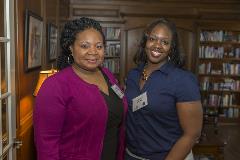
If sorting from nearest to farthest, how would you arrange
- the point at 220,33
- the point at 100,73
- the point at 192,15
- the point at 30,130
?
the point at 100,73 < the point at 30,130 < the point at 192,15 < the point at 220,33

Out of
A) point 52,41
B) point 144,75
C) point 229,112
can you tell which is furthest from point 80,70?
point 229,112

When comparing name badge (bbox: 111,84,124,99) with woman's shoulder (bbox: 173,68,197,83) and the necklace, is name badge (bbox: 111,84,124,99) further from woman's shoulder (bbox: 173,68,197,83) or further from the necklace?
woman's shoulder (bbox: 173,68,197,83)

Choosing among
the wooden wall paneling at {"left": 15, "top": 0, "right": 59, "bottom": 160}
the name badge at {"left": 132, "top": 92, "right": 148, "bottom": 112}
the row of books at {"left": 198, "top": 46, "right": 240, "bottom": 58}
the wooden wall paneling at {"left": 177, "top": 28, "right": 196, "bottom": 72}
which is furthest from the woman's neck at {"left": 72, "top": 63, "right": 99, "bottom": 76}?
the row of books at {"left": 198, "top": 46, "right": 240, "bottom": 58}

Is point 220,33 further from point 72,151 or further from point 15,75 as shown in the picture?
point 72,151

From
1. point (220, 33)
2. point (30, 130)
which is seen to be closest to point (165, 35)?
point (30, 130)

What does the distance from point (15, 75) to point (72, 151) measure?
3.49 ft

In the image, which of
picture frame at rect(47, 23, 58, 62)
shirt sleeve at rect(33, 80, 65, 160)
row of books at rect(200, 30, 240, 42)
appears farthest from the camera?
row of books at rect(200, 30, 240, 42)

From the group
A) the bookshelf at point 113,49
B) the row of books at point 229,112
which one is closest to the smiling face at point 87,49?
the bookshelf at point 113,49

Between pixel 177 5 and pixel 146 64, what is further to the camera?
pixel 177 5

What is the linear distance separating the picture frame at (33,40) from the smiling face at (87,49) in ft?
4.62

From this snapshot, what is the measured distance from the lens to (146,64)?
1.95 metres

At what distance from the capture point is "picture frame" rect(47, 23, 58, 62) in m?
4.07

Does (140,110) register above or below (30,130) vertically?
above

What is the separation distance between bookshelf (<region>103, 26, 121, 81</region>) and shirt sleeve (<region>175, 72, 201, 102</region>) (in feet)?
16.1
